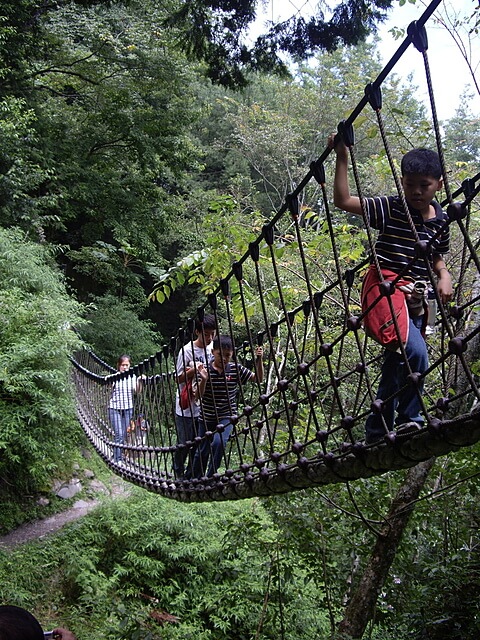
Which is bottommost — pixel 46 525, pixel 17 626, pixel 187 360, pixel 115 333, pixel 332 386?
pixel 46 525

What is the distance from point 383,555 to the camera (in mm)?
2148

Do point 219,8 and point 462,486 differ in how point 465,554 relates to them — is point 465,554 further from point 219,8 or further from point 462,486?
point 219,8

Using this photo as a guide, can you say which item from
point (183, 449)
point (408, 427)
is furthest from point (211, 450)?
point (408, 427)

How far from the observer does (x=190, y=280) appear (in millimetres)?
2676

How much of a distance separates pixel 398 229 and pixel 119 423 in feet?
8.94

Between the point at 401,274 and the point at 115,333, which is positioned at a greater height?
the point at 115,333

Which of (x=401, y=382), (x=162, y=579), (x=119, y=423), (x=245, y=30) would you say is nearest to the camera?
(x=401, y=382)

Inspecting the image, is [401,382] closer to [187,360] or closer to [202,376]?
[202,376]

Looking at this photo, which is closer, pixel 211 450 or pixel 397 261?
pixel 397 261

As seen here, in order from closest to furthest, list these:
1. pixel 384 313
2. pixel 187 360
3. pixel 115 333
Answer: pixel 384 313, pixel 187 360, pixel 115 333

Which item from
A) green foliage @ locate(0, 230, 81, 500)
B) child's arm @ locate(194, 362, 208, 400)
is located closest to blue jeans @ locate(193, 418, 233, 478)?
child's arm @ locate(194, 362, 208, 400)

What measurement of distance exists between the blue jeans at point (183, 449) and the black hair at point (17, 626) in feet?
4.60

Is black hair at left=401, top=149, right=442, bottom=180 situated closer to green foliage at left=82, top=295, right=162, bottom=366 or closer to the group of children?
the group of children

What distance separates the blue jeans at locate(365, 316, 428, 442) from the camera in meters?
1.20
